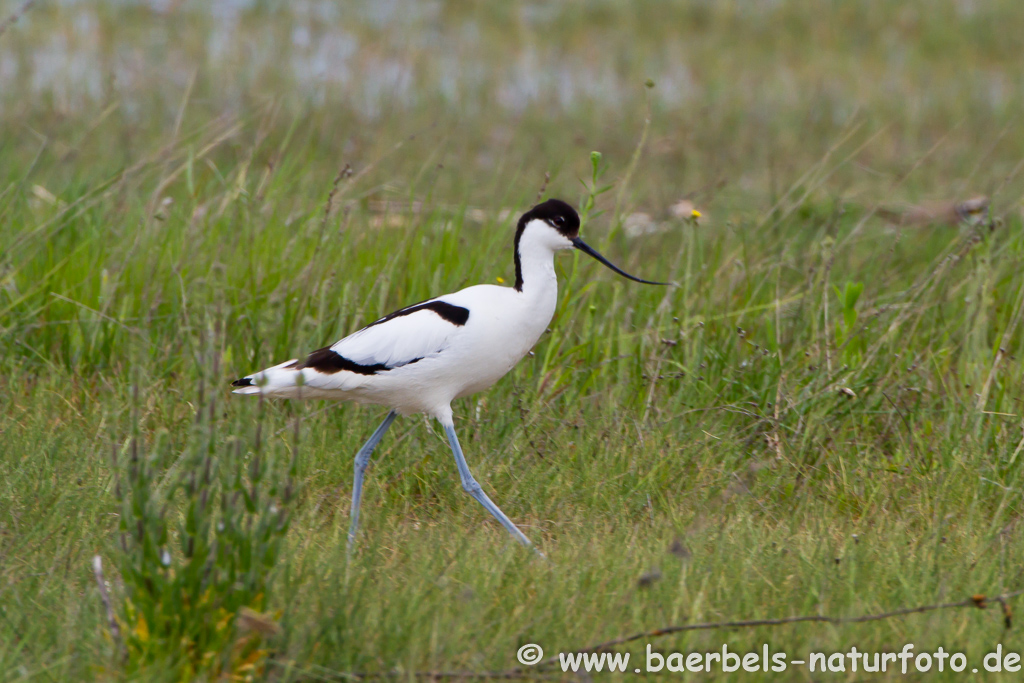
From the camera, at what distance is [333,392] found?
3.53 m

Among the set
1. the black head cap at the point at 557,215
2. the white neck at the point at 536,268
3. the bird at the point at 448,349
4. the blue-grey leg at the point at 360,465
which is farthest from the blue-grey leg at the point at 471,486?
the black head cap at the point at 557,215

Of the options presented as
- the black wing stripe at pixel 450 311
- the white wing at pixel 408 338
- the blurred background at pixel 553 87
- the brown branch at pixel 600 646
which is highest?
the blurred background at pixel 553 87

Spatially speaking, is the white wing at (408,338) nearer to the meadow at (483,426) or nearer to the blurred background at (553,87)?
the meadow at (483,426)

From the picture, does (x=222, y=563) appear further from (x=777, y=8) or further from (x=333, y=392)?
(x=777, y=8)

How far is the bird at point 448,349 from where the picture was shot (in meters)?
3.42

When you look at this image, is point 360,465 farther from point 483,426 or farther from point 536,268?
point 536,268

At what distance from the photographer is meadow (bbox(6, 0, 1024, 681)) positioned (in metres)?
2.58

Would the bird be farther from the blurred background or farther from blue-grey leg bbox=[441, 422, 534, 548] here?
the blurred background

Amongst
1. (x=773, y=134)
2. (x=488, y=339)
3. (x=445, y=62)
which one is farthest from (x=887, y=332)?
(x=445, y=62)

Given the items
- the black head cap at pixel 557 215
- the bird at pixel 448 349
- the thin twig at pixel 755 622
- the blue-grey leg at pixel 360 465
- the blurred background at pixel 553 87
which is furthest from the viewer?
the blurred background at pixel 553 87

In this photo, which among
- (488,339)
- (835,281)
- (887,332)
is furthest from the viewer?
(835,281)

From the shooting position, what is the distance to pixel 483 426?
4.11m

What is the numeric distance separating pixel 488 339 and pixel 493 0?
992cm

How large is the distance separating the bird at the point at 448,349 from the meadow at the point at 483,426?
8.1 inches
